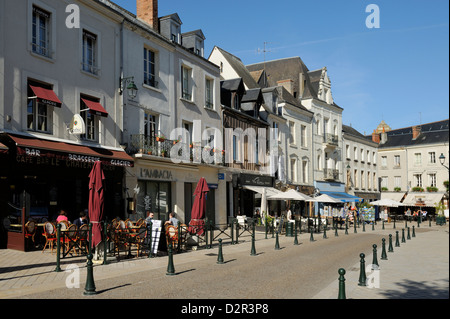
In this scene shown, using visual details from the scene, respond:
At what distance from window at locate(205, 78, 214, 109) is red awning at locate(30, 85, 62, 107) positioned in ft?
36.9

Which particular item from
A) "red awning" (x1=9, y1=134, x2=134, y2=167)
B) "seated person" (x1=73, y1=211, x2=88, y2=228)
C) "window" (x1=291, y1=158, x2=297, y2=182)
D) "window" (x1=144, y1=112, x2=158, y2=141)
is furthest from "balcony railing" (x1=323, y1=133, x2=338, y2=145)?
"seated person" (x1=73, y1=211, x2=88, y2=228)

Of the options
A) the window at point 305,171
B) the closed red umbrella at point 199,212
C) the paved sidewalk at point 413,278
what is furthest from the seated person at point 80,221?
the window at point 305,171

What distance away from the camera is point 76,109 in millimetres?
15922

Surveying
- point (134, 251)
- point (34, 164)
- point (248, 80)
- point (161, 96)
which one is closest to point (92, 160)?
point (34, 164)

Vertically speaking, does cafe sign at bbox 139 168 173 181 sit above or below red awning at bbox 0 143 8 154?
below

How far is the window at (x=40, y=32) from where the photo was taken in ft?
47.9

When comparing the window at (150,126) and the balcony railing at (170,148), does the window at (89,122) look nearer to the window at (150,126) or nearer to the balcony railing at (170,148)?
the balcony railing at (170,148)

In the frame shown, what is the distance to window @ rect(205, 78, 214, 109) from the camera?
25.0 m

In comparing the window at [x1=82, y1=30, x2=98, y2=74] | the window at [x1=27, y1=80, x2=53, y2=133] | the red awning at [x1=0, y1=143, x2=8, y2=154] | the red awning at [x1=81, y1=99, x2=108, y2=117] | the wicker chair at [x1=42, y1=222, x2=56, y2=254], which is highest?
the window at [x1=82, y1=30, x2=98, y2=74]

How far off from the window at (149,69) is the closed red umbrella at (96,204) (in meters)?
9.24

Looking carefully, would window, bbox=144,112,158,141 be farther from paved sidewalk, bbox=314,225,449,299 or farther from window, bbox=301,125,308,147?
window, bbox=301,125,308,147

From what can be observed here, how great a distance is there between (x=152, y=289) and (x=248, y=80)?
2613cm

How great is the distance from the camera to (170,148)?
67.3 feet
